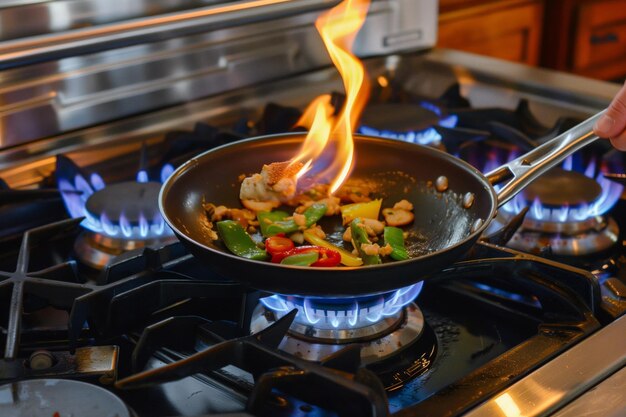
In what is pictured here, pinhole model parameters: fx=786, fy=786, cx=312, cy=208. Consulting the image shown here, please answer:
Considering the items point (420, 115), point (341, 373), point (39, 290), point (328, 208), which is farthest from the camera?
point (420, 115)

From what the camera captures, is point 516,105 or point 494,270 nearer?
point 494,270

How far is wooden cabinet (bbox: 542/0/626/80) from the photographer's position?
172 centimetres

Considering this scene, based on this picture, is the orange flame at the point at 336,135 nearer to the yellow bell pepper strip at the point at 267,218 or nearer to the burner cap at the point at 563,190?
the yellow bell pepper strip at the point at 267,218

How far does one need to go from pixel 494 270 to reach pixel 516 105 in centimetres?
53

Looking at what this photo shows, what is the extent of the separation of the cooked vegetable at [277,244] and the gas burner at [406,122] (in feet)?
1.11

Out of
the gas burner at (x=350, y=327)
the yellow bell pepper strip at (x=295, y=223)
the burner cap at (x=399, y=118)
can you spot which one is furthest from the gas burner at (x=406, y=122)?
the gas burner at (x=350, y=327)

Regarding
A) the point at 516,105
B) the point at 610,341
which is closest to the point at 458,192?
the point at 610,341

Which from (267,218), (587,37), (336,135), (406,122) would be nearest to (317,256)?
(267,218)

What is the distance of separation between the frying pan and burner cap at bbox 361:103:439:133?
21 cm

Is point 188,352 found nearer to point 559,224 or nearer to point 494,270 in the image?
point 494,270

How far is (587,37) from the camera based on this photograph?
1.75 meters

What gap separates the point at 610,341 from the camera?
68 centimetres

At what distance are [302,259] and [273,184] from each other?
135 millimetres

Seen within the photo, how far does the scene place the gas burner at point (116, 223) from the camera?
0.85 m
